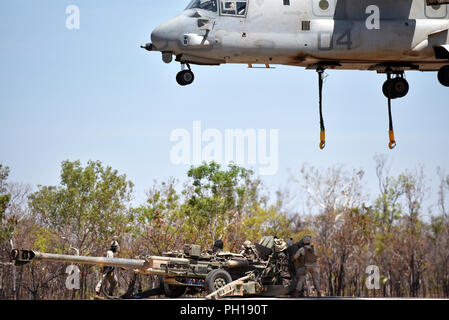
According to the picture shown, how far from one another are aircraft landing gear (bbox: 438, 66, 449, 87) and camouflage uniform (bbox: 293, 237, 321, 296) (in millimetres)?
5297

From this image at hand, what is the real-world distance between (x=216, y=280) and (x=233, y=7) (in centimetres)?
652

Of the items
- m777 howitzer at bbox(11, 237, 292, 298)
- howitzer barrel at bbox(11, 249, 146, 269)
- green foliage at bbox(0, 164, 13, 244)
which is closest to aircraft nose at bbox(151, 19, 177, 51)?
m777 howitzer at bbox(11, 237, 292, 298)

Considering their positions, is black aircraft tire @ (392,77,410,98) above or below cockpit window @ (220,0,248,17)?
below

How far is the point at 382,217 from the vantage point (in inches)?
1737

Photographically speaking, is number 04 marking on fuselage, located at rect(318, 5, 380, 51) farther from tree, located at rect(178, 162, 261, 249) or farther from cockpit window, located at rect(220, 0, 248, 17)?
tree, located at rect(178, 162, 261, 249)

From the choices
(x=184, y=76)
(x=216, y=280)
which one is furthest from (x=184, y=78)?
(x=216, y=280)

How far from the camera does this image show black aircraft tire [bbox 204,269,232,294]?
57.9 feet

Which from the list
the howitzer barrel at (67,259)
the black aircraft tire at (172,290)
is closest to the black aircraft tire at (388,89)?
the black aircraft tire at (172,290)

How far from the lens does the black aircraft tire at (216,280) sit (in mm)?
17641

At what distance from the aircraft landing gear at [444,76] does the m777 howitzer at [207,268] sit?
19.3 ft

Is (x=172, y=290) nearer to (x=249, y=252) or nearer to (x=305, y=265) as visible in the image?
(x=249, y=252)
